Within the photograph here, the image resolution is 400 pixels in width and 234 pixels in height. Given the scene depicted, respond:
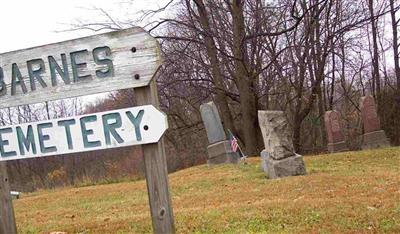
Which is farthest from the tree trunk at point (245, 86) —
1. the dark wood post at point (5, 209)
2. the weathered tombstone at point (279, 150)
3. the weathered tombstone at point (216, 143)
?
the dark wood post at point (5, 209)

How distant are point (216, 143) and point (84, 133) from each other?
1380cm

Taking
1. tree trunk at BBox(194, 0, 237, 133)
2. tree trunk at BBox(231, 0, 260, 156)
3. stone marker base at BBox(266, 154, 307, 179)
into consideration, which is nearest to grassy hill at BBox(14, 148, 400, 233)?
stone marker base at BBox(266, 154, 307, 179)

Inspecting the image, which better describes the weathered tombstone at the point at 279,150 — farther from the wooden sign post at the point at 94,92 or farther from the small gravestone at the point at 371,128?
the small gravestone at the point at 371,128

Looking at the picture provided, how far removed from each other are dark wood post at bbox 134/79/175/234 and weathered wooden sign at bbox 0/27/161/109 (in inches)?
3.2

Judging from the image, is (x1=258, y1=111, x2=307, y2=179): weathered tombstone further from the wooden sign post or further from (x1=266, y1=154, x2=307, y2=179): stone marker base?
the wooden sign post

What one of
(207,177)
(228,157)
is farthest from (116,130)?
(228,157)

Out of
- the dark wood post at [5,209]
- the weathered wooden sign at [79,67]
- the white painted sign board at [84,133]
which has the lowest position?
the dark wood post at [5,209]

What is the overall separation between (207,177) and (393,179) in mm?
5134

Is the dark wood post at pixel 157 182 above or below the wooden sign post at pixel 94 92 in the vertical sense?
below

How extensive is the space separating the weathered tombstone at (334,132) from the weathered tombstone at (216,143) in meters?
→ 5.50

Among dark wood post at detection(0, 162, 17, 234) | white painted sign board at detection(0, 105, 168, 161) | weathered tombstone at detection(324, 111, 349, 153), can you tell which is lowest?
weathered tombstone at detection(324, 111, 349, 153)

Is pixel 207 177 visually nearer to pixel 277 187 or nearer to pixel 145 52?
pixel 277 187

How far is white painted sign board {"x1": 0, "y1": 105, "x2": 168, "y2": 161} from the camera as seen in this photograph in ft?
10.6

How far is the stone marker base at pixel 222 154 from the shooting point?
16.9 m
